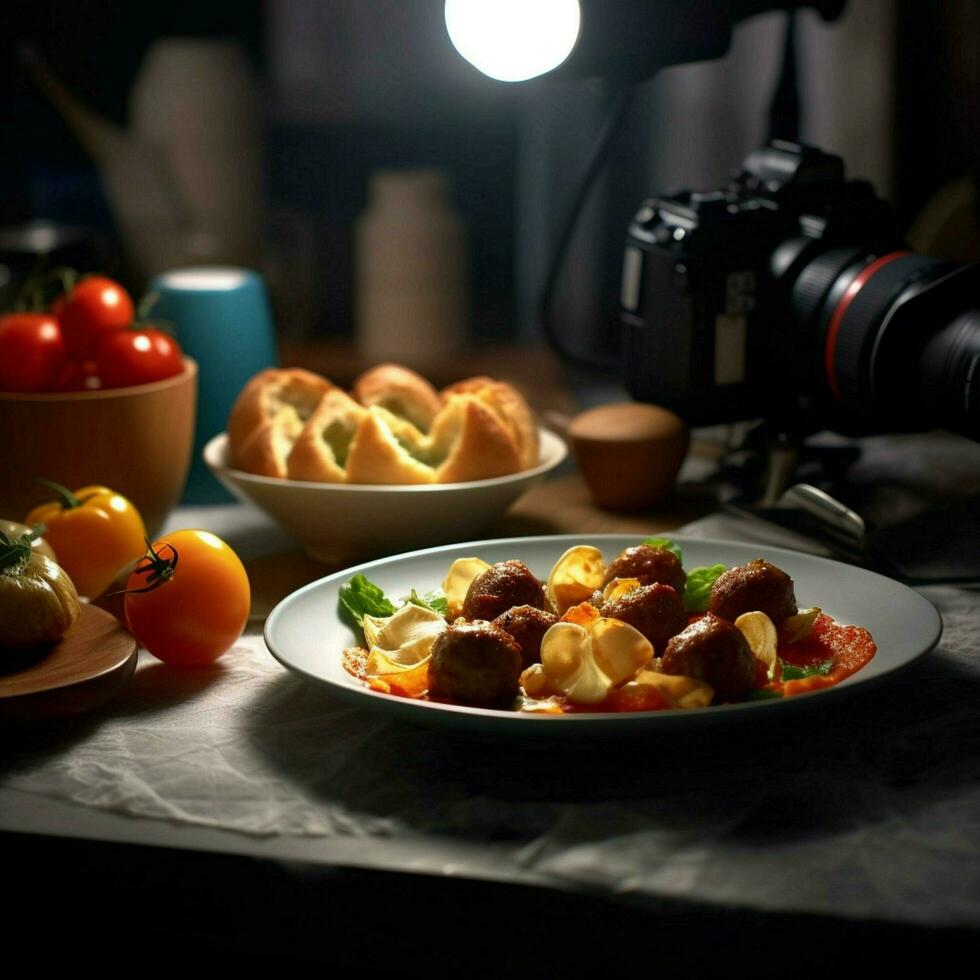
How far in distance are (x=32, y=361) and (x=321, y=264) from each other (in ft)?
3.50

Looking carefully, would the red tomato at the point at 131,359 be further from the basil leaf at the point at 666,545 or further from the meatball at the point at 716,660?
the meatball at the point at 716,660

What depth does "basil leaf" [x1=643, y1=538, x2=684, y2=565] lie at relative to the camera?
0.91 metres

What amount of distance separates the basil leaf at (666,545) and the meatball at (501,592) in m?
0.10

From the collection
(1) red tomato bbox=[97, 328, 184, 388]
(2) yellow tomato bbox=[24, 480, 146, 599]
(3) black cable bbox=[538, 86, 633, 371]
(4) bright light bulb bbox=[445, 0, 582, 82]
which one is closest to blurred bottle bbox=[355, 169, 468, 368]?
(3) black cable bbox=[538, 86, 633, 371]

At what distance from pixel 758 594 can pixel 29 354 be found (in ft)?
→ 2.07

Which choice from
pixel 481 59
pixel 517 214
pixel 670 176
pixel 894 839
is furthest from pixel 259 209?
pixel 894 839

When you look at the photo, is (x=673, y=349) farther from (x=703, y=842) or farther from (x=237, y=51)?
(x=237, y=51)

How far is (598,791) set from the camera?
709 mm

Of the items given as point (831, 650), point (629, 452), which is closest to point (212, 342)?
point (629, 452)

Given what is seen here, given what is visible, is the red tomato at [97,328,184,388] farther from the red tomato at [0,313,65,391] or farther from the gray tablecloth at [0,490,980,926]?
the gray tablecloth at [0,490,980,926]

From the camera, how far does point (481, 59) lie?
4.00 ft

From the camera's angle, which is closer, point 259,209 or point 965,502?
point 965,502

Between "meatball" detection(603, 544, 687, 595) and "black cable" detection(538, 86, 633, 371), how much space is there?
525mm

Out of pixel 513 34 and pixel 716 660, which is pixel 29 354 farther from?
pixel 716 660
